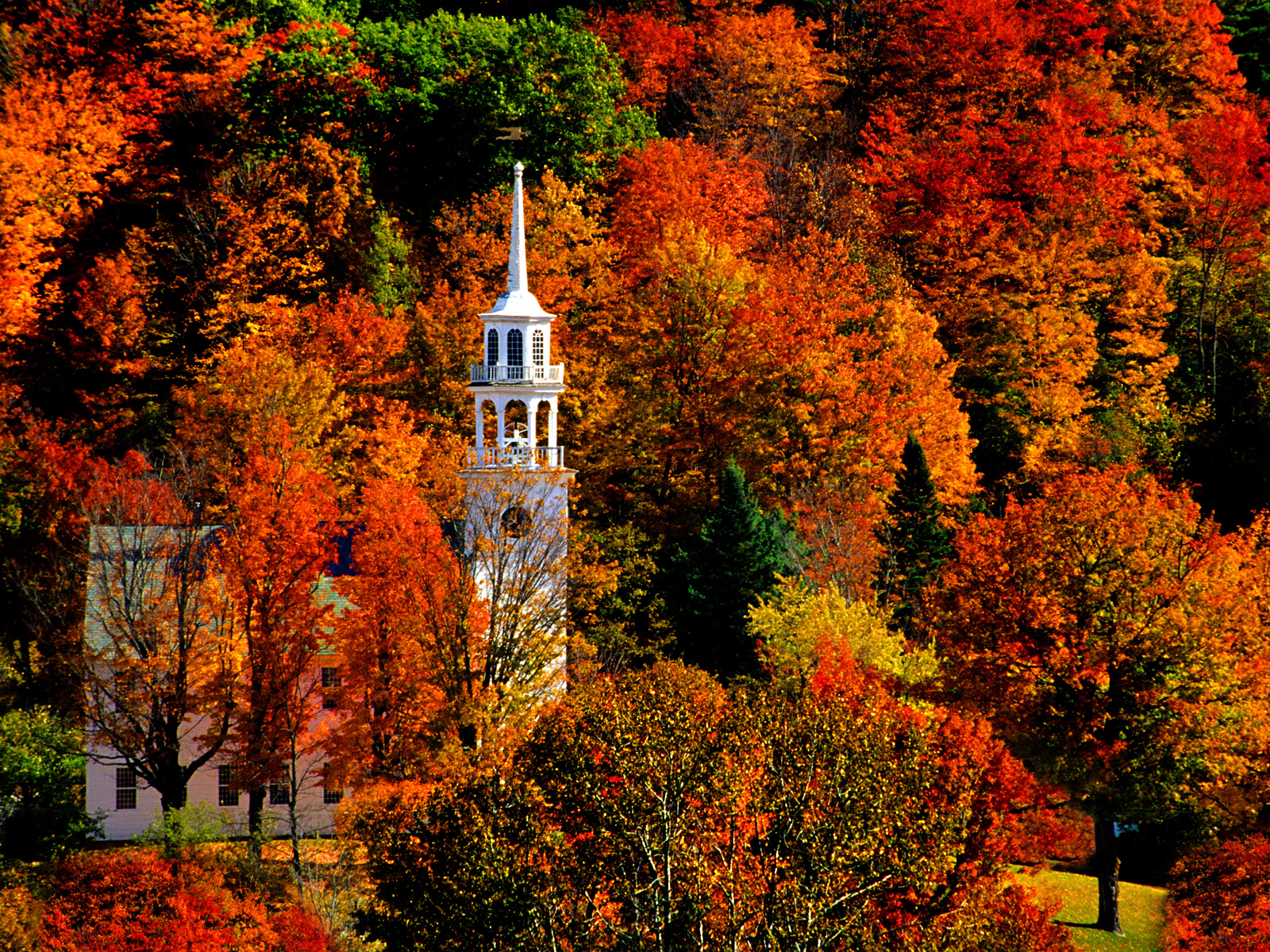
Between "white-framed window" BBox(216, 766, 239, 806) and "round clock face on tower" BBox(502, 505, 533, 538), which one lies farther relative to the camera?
"white-framed window" BBox(216, 766, 239, 806)

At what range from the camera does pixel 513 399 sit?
53.9 metres

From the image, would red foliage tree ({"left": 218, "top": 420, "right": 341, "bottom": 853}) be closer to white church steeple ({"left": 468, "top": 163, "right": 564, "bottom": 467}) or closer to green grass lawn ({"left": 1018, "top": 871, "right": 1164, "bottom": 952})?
white church steeple ({"left": 468, "top": 163, "right": 564, "bottom": 467})

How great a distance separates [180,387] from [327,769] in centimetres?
2131

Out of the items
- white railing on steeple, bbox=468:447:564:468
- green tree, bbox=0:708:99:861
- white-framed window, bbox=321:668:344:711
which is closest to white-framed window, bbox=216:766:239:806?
white-framed window, bbox=321:668:344:711

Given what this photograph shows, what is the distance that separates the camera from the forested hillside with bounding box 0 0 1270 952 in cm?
3547

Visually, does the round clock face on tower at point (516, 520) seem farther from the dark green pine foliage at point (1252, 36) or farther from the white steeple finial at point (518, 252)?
the dark green pine foliage at point (1252, 36)

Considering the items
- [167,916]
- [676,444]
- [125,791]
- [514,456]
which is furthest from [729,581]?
[125,791]

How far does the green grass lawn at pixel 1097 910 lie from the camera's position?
4250 centimetres

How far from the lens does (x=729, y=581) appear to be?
2069 inches

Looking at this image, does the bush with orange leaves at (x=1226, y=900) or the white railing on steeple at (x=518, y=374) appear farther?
the white railing on steeple at (x=518, y=374)

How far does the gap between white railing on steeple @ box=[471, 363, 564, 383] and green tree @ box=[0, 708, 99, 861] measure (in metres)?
17.8

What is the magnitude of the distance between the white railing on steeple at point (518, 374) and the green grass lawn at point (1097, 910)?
22125 millimetres

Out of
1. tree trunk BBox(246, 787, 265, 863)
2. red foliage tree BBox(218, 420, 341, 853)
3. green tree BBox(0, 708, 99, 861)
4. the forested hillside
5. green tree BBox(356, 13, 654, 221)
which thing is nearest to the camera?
the forested hillside

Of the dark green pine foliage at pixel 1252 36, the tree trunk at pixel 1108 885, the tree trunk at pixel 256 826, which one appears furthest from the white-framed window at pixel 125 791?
the dark green pine foliage at pixel 1252 36
